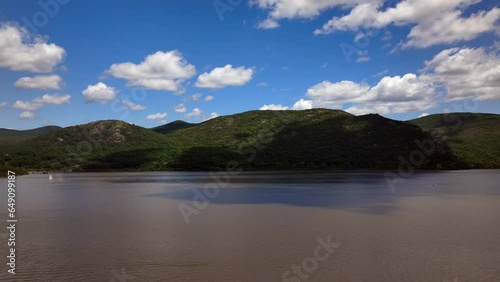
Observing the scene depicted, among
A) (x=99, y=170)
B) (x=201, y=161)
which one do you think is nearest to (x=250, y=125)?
(x=201, y=161)

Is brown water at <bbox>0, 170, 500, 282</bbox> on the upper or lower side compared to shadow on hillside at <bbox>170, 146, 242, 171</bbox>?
lower

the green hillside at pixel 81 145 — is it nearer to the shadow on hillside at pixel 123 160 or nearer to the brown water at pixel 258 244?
the shadow on hillside at pixel 123 160

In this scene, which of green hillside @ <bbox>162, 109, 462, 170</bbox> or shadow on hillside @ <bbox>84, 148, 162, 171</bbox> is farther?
shadow on hillside @ <bbox>84, 148, 162, 171</bbox>

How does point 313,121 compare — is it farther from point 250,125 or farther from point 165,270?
point 165,270
